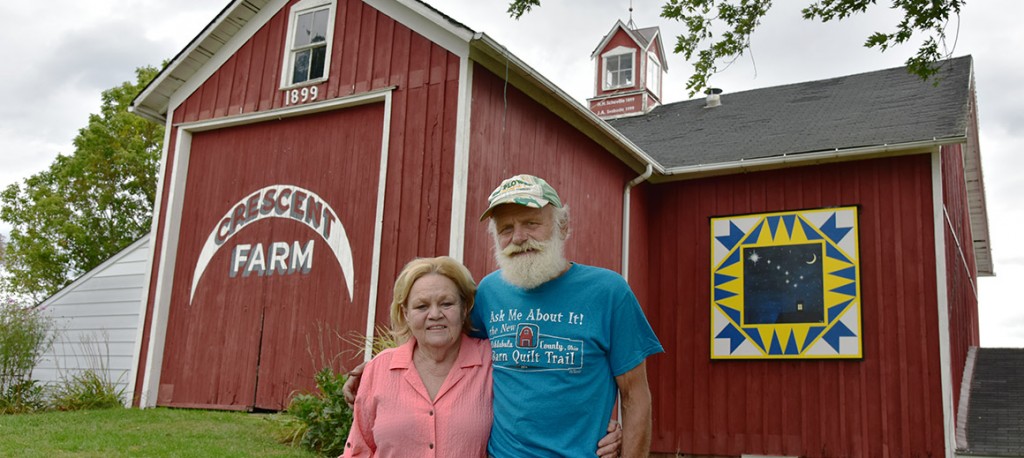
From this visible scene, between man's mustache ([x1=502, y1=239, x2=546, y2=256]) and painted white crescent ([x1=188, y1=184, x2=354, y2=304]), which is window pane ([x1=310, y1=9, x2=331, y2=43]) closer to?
painted white crescent ([x1=188, y1=184, x2=354, y2=304])

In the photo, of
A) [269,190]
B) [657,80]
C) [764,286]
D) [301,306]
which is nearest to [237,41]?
→ [269,190]

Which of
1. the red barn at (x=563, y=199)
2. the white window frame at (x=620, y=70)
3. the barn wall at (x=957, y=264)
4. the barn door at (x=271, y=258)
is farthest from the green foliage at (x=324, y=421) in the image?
the white window frame at (x=620, y=70)

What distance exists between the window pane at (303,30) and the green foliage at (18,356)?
15.5 ft

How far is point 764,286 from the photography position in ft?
34.0

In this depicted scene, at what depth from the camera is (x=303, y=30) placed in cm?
952

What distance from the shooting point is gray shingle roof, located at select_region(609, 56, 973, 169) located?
1041cm

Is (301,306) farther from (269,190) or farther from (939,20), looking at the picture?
(939,20)

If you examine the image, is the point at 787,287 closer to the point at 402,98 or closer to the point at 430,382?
the point at 402,98

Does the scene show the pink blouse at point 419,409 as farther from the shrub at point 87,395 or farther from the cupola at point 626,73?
the cupola at point 626,73

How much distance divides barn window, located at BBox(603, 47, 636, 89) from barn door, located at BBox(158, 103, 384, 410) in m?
9.21

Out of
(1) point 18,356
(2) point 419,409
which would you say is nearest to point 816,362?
(2) point 419,409

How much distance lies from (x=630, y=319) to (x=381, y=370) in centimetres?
89

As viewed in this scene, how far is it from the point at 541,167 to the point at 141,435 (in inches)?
182

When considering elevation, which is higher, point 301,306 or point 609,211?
point 609,211
